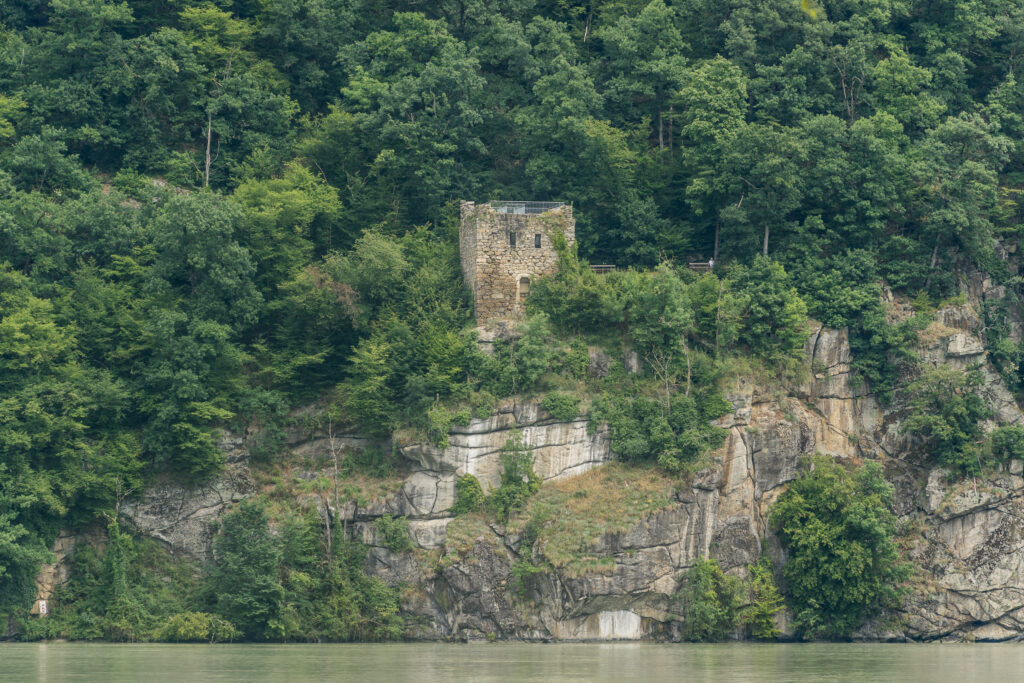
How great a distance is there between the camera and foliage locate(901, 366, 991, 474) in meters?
68.6

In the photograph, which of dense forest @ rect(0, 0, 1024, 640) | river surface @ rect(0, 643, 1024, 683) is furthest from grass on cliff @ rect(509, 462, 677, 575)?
river surface @ rect(0, 643, 1024, 683)

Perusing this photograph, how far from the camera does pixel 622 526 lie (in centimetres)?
6550

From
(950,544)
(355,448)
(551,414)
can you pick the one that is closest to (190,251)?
(355,448)

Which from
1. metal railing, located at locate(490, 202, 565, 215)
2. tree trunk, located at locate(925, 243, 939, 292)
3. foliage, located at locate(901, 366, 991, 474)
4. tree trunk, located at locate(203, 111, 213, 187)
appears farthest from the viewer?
tree trunk, located at locate(203, 111, 213, 187)

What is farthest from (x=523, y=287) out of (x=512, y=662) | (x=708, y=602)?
(x=512, y=662)

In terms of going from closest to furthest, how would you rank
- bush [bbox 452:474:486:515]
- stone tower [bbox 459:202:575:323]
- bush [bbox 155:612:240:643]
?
bush [bbox 155:612:240:643] < bush [bbox 452:474:486:515] < stone tower [bbox 459:202:575:323]

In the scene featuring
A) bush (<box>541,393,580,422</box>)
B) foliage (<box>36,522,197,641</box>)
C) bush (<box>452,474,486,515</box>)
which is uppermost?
bush (<box>541,393,580,422</box>)

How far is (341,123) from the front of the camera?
75.2 metres

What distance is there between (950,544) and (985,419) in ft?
16.5

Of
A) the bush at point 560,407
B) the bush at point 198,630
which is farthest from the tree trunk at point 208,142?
the bush at point 198,630

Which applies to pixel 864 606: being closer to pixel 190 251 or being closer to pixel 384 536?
pixel 384 536

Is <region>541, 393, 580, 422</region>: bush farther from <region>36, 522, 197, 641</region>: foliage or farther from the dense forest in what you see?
<region>36, 522, 197, 641</region>: foliage

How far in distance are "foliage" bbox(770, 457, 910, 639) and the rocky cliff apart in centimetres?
101

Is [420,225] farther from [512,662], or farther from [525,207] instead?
[512,662]
